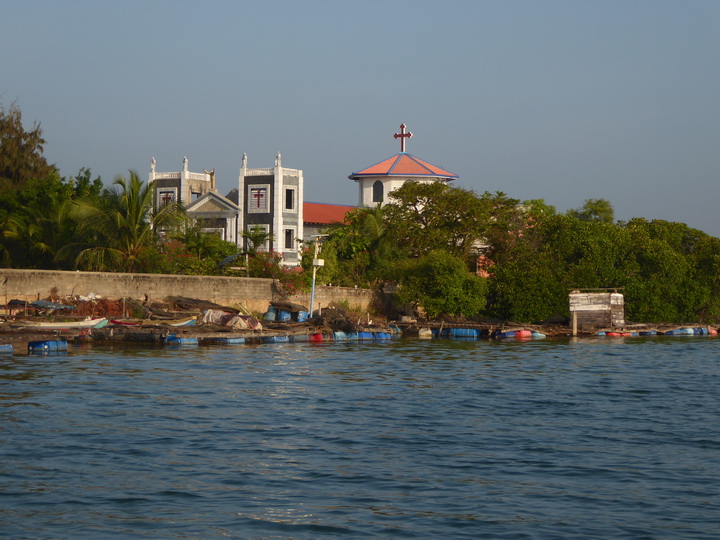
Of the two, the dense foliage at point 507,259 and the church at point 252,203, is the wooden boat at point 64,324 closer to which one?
the dense foliage at point 507,259

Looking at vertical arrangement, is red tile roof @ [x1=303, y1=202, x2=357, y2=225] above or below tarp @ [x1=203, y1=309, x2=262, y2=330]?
above

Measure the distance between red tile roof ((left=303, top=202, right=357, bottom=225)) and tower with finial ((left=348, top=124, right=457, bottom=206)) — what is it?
2.07m

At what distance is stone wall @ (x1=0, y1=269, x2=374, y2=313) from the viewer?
35.8 metres

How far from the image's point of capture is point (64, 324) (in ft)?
108

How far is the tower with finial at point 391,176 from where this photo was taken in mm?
68312

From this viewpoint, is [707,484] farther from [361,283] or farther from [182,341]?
[361,283]

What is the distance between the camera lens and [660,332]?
168ft

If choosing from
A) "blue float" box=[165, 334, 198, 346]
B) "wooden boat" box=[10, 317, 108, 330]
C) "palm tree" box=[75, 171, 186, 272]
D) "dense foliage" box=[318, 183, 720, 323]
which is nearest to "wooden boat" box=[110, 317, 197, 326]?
"wooden boat" box=[10, 317, 108, 330]

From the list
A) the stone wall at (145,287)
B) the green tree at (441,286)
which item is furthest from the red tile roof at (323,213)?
the stone wall at (145,287)

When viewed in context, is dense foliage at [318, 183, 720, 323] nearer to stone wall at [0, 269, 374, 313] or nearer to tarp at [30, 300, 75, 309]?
stone wall at [0, 269, 374, 313]

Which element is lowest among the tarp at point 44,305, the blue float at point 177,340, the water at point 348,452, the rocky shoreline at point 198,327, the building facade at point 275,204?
the water at point 348,452

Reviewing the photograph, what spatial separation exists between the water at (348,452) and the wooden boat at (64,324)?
3611 millimetres

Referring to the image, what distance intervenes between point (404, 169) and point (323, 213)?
7043 mm

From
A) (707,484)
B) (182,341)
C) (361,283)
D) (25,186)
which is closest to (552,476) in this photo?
(707,484)
